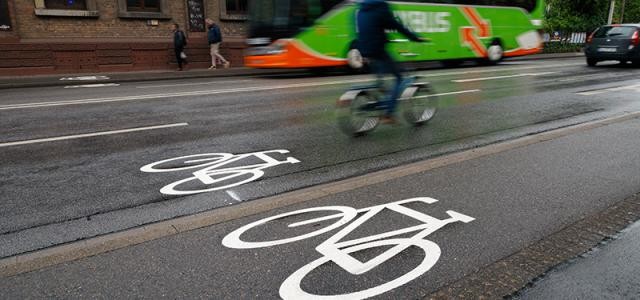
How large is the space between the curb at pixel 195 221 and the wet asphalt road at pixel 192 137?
0.15 metres

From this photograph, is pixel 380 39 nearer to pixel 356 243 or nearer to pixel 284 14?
pixel 356 243

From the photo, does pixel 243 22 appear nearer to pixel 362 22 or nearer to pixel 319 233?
pixel 362 22

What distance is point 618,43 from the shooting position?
18312 millimetres

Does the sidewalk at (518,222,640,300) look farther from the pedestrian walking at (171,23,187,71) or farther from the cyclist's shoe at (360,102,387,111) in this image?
the pedestrian walking at (171,23,187,71)

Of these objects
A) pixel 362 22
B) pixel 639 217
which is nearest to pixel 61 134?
pixel 362 22

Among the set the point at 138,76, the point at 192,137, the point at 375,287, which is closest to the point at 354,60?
the point at 138,76

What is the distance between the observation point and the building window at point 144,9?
18952 millimetres

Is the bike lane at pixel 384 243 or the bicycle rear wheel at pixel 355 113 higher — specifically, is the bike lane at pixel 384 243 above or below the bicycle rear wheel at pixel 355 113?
below

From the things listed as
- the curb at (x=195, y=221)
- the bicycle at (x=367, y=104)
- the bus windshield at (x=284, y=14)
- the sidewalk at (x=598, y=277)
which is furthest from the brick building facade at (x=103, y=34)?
the sidewalk at (x=598, y=277)

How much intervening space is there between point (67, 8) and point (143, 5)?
2.84 m

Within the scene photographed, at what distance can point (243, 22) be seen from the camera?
2177 cm

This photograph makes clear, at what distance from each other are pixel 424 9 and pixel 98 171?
14407mm

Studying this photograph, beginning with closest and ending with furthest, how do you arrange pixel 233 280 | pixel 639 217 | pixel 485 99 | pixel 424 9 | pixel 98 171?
pixel 233 280 → pixel 639 217 → pixel 98 171 → pixel 485 99 → pixel 424 9

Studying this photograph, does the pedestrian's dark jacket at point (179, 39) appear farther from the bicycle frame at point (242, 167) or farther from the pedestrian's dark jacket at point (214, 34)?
the bicycle frame at point (242, 167)
